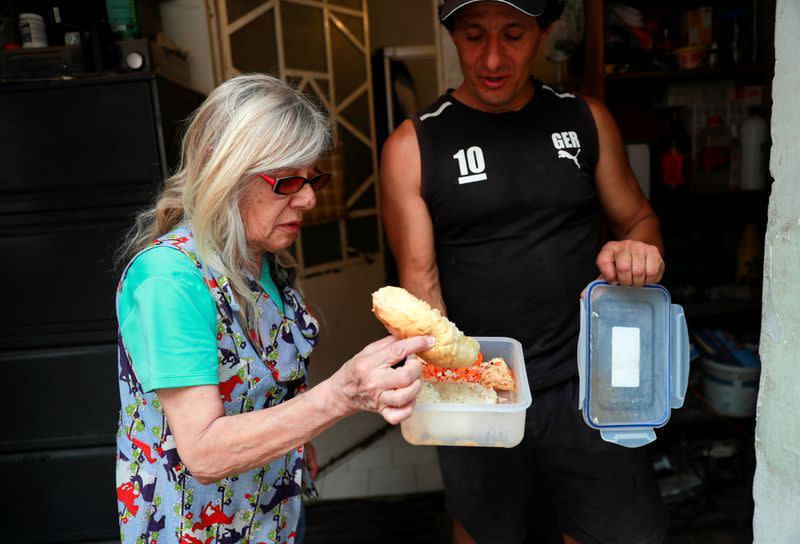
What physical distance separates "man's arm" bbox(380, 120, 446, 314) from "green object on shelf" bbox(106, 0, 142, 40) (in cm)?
119

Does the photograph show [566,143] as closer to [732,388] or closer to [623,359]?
[623,359]

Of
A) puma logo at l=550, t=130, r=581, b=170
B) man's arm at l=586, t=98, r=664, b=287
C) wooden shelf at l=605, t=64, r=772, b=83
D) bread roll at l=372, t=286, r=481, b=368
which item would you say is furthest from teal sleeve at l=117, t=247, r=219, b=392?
wooden shelf at l=605, t=64, r=772, b=83

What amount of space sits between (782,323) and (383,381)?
0.75 metres

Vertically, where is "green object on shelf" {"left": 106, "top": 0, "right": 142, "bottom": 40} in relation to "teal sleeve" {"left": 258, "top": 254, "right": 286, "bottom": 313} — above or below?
above

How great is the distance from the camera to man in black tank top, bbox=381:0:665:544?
1.70 m

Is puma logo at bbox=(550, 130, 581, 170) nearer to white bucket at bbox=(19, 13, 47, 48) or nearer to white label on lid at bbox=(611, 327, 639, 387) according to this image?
white label on lid at bbox=(611, 327, 639, 387)

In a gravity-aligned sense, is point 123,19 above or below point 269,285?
above

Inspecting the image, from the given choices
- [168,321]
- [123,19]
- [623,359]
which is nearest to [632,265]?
[623,359]

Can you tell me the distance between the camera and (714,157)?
2.88 meters

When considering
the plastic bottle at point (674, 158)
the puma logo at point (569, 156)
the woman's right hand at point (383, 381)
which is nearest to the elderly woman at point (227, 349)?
the woman's right hand at point (383, 381)

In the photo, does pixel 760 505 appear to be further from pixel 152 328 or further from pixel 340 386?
pixel 152 328

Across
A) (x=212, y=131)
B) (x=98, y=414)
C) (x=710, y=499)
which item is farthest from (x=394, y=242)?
(x=710, y=499)

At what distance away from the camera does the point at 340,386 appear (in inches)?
40.8

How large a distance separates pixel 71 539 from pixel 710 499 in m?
2.95
